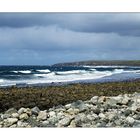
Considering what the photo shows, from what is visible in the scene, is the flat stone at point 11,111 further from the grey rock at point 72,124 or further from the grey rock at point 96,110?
the grey rock at point 96,110

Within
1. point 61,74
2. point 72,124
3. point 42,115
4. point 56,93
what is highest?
point 61,74

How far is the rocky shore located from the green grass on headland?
44 millimetres

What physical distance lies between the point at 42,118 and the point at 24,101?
25 cm

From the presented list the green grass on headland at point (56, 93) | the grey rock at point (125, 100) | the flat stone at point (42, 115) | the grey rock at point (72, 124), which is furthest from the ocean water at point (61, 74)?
the grey rock at point (72, 124)

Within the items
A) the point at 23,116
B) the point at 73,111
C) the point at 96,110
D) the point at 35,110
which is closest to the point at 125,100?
the point at 96,110

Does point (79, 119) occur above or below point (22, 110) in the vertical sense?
below

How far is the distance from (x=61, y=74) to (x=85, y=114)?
0.46 m

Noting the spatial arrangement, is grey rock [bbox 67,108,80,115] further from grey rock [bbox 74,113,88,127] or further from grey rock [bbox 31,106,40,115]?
grey rock [bbox 31,106,40,115]

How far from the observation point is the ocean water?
194 ft

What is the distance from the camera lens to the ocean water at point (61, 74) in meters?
59.2

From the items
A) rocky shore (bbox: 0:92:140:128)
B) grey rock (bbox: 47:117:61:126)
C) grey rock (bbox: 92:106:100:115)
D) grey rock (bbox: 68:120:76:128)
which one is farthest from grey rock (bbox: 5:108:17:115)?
grey rock (bbox: 92:106:100:115)

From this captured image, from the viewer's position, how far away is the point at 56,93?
59312mm

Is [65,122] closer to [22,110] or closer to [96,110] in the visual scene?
[96,110]

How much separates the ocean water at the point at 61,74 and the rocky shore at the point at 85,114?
0.20m
